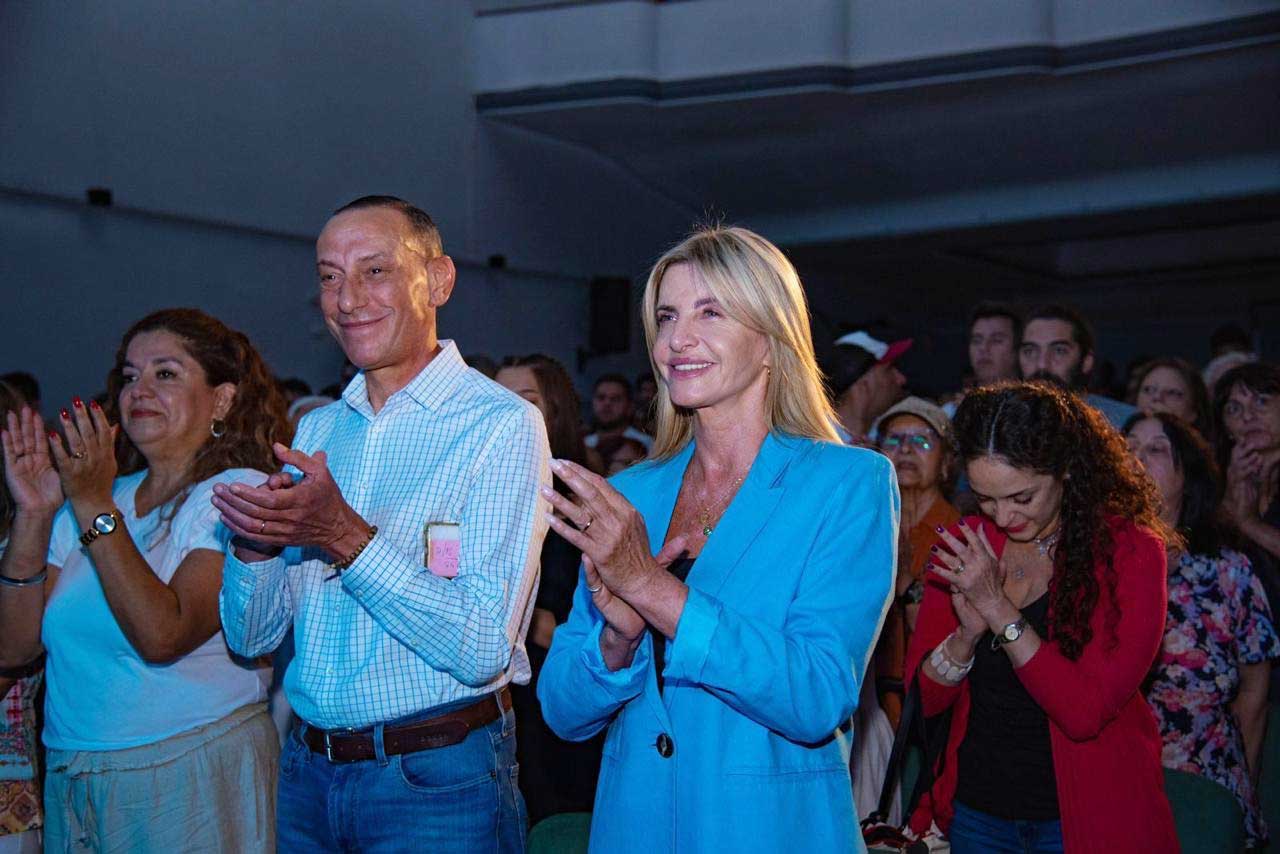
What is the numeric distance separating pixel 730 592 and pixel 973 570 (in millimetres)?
765

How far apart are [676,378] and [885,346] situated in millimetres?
2810

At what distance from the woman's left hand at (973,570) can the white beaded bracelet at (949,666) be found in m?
0.12

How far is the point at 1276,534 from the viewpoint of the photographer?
382 cm

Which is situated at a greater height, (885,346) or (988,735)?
(885,346)

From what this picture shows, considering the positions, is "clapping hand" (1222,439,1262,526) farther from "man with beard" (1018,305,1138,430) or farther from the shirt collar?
the shirt collar

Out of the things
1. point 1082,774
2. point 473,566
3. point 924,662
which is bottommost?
point 1082,774

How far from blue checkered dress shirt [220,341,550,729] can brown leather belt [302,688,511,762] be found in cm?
2

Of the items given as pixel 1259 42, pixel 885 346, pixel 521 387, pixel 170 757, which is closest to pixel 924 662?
pixel 170 757

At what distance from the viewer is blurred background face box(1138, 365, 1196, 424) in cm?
425

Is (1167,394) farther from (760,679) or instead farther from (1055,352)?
(760,679)

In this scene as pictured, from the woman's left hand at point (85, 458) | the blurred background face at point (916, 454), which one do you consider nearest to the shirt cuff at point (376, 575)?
the woman's left hand at point (85, 458)

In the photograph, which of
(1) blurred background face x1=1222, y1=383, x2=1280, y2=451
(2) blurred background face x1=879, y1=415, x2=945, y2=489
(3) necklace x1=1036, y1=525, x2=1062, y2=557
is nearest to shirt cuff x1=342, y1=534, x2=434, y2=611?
(3) necklace x1=1036, y1=525, x2=1062, y2=557

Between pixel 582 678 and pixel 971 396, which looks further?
pixel 971 396

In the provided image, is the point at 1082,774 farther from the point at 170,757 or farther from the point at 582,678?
the point at 170,757
